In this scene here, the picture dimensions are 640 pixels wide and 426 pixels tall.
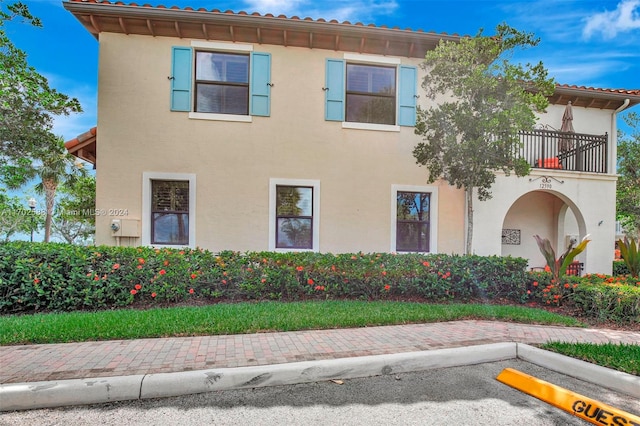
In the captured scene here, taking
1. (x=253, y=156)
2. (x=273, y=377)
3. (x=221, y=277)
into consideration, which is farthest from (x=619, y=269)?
(x=273, y=377)

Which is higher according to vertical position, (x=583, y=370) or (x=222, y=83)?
(x=222, y=83)

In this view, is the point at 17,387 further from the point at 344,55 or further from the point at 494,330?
the point at 344,55

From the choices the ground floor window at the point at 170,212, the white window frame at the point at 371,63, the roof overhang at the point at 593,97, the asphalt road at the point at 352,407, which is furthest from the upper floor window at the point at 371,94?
the asphalt road at the point at 352,407

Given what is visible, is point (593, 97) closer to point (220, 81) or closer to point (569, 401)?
point (569, 401)

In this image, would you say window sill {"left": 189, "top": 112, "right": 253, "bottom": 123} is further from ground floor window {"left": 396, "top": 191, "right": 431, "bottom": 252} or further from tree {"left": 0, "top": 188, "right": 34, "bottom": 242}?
tree {"left": 0, "top": 188, "right": 34, "bottom": 242}

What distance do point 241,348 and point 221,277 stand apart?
282 cm

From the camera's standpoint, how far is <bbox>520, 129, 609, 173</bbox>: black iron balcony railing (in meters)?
9.77

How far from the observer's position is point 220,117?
27.3 ft

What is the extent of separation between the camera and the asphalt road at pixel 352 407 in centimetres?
275

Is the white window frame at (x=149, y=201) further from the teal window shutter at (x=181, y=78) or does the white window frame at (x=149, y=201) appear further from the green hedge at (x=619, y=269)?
the green hedge at (x=619, y=269)

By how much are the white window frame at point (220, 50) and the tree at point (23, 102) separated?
2.97m

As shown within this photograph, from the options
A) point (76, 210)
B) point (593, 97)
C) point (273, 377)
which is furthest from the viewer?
point (76, 210)

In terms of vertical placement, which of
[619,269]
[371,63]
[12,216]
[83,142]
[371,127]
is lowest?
[619,269]

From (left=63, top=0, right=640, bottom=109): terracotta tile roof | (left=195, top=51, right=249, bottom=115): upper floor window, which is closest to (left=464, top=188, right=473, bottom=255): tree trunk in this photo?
(left=63, top=0, right=640, bottom=109): terracotta tile roof
